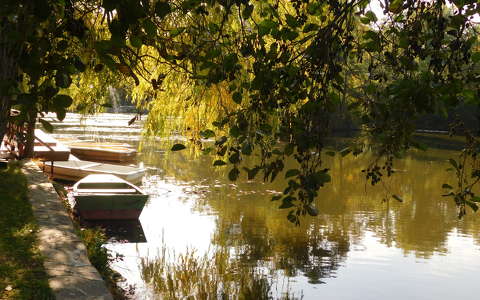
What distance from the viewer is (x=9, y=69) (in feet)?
9.71

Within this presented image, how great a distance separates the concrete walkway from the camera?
5.52 m

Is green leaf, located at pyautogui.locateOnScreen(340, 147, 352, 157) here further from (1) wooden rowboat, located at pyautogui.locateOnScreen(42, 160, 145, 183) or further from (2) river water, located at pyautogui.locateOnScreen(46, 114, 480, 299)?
(1) wooden rowboat, located at pyautogui.locateOnScreen(42, 160, 145, 183)

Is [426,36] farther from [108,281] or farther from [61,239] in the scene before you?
[108,281]

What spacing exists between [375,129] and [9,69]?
2214 mm

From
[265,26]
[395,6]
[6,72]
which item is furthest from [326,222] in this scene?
[6,72]

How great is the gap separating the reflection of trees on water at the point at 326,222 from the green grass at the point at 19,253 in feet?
13.8

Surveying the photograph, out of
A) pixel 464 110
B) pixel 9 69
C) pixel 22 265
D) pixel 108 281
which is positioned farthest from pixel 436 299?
pixel 464 110

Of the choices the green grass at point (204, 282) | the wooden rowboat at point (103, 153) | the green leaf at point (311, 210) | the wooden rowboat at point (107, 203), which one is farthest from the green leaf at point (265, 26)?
the wooden rowboat at point (103, 153)

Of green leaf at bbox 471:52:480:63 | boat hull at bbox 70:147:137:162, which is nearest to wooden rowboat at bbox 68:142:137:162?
boat hull at bbox 70:147:137:162

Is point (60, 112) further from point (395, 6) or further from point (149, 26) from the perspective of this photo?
point (395, 6)

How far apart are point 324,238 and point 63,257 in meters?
8.85

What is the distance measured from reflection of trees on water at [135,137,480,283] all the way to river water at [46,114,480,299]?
0.09 feet

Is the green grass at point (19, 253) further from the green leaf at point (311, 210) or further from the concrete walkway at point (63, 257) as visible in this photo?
the green leaf at point (311, 210)

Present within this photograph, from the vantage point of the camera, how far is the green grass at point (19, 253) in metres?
5.27
